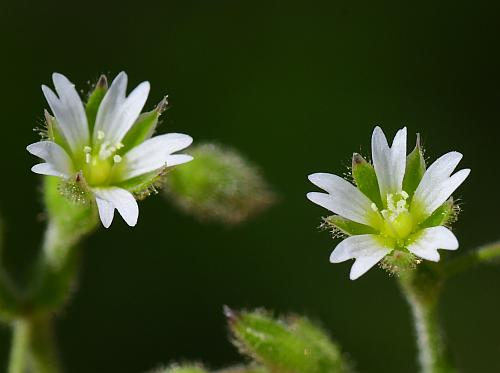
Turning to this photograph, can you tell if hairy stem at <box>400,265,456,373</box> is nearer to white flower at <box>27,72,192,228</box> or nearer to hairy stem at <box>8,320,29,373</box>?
white flower at <box>27,72,192,228</box>

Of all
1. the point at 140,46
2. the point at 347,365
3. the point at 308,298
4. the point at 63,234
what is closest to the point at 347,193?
the point at 347,365

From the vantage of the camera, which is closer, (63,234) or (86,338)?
(63,234)

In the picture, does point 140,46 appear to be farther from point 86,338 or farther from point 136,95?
point 136,95

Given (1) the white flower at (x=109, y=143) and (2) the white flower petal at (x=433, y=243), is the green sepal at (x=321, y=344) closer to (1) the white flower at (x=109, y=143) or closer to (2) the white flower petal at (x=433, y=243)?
(2) the white flower petal at (x=433, y=243)

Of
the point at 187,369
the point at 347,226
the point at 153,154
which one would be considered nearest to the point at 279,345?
the point at 187,369

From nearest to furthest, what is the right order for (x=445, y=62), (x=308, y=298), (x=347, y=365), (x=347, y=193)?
(x=347, y=193) < (x=347, y=365) < (x=308, y=298) < (x=445, y=62)

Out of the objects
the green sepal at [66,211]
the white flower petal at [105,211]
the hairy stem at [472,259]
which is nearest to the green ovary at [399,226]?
the hairy stem at [472,259]

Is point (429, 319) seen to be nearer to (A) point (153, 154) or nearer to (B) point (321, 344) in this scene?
(B) point (321, 344)
